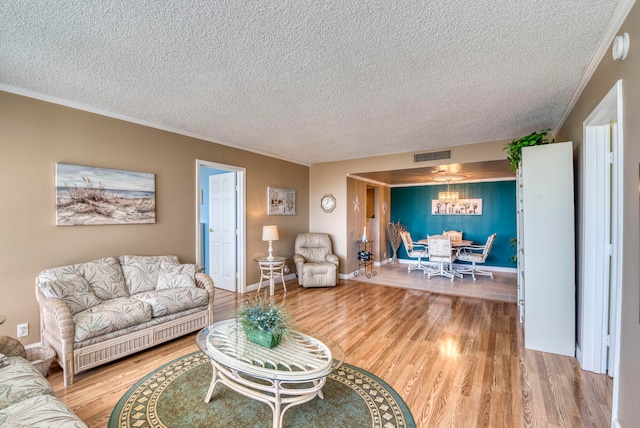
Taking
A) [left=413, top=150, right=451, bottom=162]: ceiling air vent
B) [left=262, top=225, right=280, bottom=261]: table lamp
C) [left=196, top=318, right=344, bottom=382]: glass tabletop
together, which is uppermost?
[left=413, top=150, right=451, bottom=162]: ceiling air vent

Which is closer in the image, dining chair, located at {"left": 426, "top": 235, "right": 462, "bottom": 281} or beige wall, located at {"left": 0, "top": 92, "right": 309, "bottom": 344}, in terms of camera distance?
beige wall, located at {"left": 0, "top": 92, "right": 309, "bottom": 344}

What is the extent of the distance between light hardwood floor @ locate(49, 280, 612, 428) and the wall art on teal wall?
11.4ft

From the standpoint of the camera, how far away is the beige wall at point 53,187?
263cm

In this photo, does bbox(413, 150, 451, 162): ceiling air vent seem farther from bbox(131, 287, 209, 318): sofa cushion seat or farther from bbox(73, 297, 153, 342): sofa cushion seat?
bbox(73, 297, 153, 342): sofa cushion seat

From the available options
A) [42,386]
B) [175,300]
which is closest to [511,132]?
[175,300]

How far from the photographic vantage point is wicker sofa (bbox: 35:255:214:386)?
7.67ft

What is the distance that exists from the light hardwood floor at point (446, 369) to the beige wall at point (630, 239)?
50 centimetres

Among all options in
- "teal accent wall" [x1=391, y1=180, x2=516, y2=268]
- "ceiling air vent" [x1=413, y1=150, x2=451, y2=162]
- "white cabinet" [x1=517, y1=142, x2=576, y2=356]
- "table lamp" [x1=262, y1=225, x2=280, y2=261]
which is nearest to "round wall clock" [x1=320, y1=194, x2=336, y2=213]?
"table lamp" [x1=262, y1=225, x2=280, y2=261]

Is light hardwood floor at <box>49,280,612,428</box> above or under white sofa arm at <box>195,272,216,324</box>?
under

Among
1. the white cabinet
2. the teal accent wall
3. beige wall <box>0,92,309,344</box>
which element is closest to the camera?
beige wall <box>0,92,309,344</box>

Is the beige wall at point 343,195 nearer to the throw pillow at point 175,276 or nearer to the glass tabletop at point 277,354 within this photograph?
the throw pillow at point 175,276

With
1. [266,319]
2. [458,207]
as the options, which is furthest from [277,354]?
[458,207]

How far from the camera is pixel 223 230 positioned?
5.12 meters

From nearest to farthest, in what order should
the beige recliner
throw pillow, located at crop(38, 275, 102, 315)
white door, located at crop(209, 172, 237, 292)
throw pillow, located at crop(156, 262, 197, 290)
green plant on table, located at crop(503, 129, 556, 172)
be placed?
throw pillow, located at crop(38, 275, 102, 315) → green plant on table, located at crop(503, 129, 556, 172) → throw pillow, located at crop(156, 262, 197, 290) → white door, located at crop(209, 172, 237, 292) → the beige recliner
